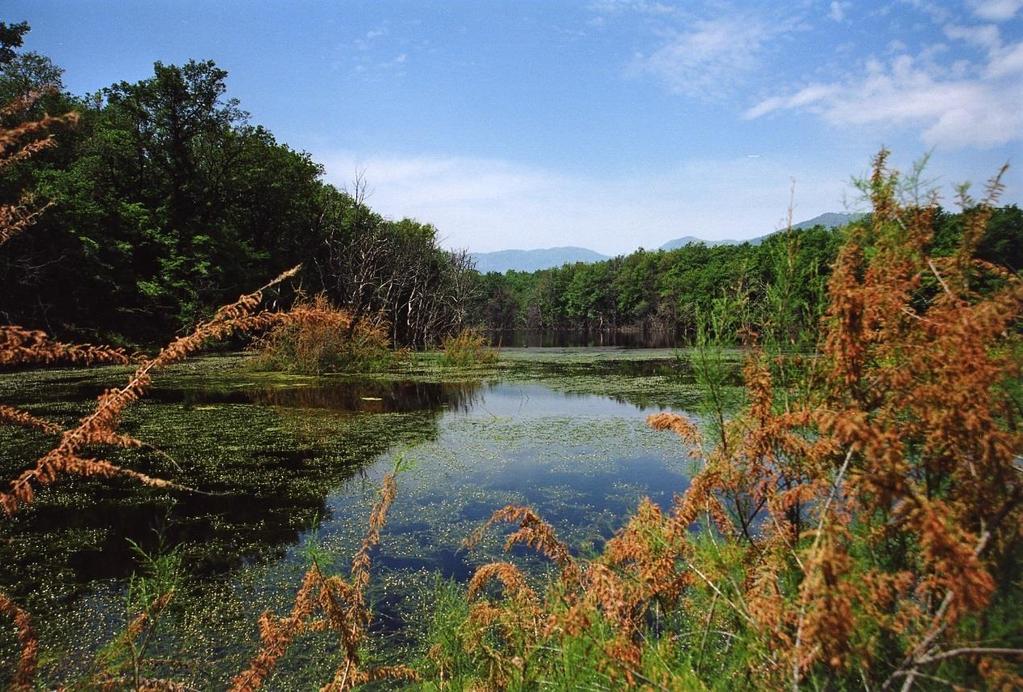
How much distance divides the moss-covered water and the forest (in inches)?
1.9

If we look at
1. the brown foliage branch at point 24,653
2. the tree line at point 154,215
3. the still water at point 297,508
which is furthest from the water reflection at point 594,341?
the brown foliage branch at point 24,653

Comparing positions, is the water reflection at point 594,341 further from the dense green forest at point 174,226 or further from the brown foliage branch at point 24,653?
the brown foliage branch at point 24,653

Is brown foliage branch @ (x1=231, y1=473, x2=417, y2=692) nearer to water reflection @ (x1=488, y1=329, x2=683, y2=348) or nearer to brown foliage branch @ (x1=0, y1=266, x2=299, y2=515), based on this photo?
brown foliage branch @ (x1=0, y1=266, x2=299, y2=515)

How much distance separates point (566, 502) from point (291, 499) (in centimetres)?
355

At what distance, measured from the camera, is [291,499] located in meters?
7.64

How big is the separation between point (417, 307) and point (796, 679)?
46.4 m

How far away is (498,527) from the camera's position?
6852mm

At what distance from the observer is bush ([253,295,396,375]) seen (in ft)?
66.6

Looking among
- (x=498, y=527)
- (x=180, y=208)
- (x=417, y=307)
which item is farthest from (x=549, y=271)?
(x=498, y=527)

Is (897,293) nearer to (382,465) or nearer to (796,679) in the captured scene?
(796,679)

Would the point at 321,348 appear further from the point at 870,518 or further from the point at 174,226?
the point at 870,518

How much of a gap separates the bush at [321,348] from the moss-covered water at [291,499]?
13.7 ft

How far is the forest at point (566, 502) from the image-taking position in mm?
1494

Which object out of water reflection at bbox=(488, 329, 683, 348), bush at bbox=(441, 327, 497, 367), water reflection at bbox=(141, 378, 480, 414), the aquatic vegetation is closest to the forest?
the aquatic vegetation
